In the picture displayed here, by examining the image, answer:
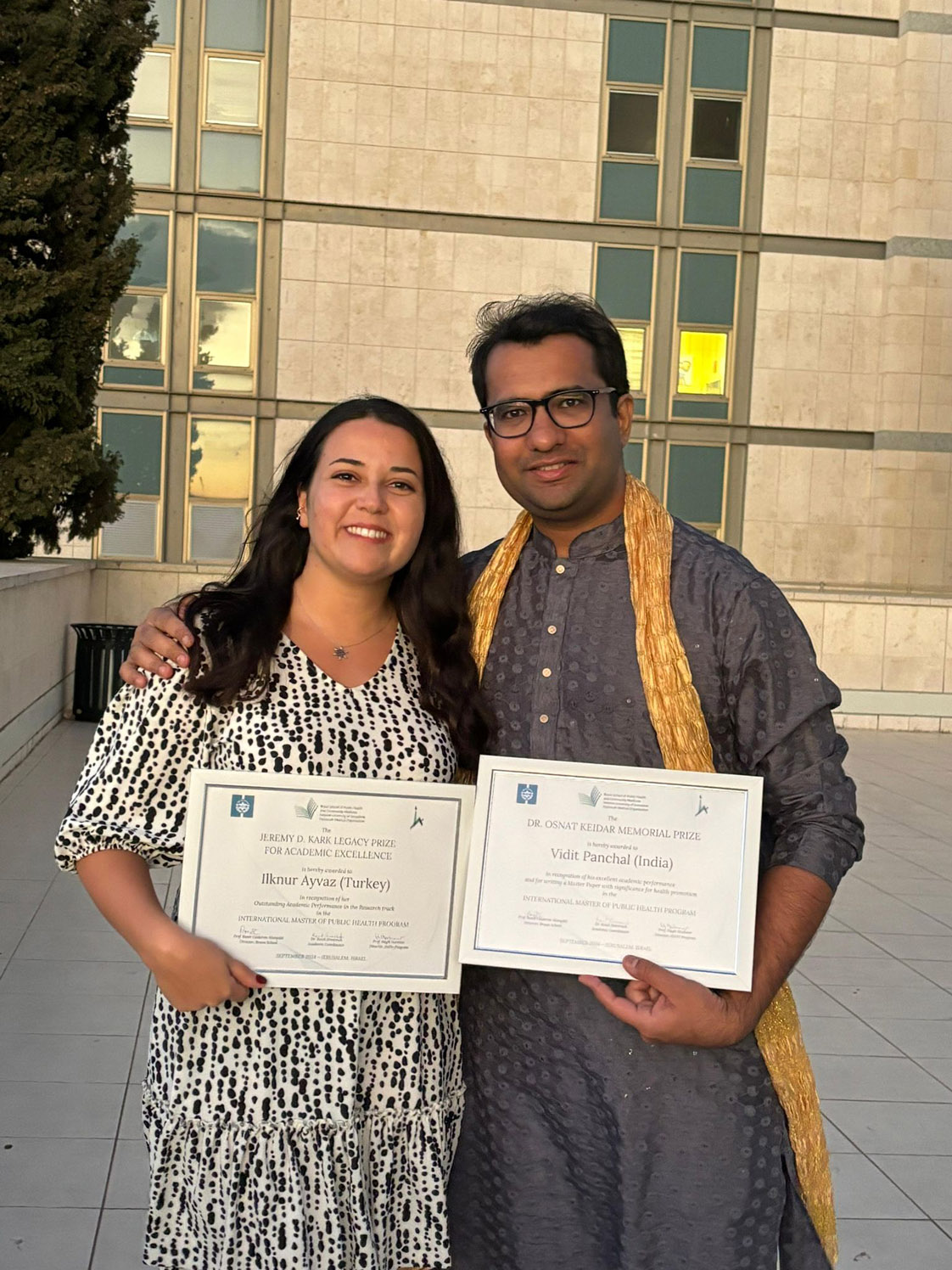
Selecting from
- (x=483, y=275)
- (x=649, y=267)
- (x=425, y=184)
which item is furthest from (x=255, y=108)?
(x=649, y=267)

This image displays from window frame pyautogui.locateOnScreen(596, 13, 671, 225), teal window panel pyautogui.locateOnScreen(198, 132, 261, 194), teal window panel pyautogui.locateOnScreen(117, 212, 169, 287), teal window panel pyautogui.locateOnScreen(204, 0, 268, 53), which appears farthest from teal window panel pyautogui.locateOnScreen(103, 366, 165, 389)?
window frame pyautogui.locateOnScreen(596, 13, 671, 225)

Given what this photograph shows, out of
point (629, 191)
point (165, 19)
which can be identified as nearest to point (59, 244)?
point (165, 19)

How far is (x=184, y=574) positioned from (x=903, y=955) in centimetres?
1192

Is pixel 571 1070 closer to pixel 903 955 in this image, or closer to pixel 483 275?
pixel 903 955

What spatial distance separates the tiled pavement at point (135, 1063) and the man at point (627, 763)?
1.76 metres

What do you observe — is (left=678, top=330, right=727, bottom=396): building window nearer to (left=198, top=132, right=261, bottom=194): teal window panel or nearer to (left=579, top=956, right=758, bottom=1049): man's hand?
(left=198, top=132, right=261, bottom=194): teal window panel

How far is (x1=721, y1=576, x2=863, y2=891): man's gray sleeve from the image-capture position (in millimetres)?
2336

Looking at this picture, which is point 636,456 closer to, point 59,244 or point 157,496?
point 157,496

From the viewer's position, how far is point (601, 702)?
2.52m

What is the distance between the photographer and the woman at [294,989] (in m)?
2.28

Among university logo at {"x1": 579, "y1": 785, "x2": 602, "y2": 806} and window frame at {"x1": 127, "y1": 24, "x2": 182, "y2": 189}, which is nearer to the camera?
university logo at {"x1": 579, "y1": 785, "x2": 602, "y2": 806}

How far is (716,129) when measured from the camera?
68.2 ft

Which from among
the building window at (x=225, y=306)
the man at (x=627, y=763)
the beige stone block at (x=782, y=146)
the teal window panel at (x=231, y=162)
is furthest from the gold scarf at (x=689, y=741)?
the beige stone block at (x=782, y=146)

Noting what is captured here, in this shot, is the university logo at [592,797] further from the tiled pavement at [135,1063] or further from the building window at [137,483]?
the building window at [137,483]
